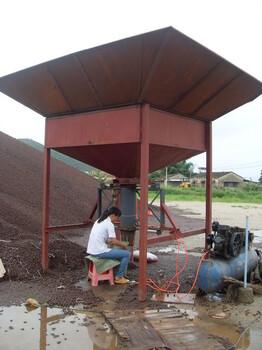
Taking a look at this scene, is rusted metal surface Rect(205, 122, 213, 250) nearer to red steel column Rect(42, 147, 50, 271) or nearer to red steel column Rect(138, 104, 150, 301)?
red steel column Rect(138, 104, 150, 301)

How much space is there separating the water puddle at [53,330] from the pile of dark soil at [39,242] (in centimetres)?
37

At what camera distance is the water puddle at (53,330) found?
370cm

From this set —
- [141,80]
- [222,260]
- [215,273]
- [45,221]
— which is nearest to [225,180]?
[45,221]

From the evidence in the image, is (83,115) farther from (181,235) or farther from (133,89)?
(181,235)

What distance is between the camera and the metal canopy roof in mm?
4559

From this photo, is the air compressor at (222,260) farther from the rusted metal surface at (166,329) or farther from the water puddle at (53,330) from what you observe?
the water puddle at (53,330)

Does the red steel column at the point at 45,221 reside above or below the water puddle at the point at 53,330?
above

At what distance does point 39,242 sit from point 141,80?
165 inches

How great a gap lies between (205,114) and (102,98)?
1.97 meters

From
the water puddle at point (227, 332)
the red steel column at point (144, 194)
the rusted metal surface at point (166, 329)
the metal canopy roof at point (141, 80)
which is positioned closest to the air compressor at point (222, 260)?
the water puddle at point (227, 332)

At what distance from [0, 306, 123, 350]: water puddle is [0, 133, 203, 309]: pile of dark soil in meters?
0.37

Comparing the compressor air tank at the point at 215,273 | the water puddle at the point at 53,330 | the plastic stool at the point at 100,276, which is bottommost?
the water puddle at the point at 53,330

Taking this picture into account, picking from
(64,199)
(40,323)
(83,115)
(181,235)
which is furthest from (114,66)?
(64,199)

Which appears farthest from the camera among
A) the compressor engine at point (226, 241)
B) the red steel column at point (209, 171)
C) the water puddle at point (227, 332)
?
the red steel column at point (209, 171)
